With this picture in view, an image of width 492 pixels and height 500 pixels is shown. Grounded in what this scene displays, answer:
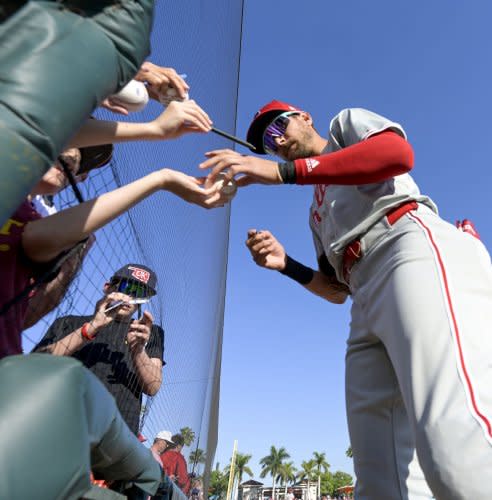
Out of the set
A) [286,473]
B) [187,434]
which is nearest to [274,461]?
[286,473]

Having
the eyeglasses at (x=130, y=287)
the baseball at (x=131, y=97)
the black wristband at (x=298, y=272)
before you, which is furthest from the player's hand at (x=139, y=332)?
the baseball at (x=131, y=97)

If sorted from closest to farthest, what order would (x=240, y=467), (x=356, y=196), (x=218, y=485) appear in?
(x=356, y=196)
(x=218, y=485)
(x=240, y=467)

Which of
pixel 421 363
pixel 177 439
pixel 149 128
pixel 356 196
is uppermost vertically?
pixel 356 196

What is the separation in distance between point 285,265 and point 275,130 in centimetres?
65

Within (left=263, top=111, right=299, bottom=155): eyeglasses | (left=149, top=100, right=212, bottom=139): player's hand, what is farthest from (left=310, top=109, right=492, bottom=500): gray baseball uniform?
(left=149, top=100, right=212, bottom=139): player's hand

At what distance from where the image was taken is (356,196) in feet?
5.23

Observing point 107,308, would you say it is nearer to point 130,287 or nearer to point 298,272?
point 130,287

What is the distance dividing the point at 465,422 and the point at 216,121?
112 inches

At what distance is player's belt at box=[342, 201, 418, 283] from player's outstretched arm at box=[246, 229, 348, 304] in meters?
0.51

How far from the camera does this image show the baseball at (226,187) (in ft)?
4.61

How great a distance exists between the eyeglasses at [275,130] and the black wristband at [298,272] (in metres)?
0.56

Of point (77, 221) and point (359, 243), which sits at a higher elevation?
point (359, 243)

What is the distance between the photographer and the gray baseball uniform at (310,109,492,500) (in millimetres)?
922

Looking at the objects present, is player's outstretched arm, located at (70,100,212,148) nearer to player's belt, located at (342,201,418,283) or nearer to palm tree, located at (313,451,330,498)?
player's belt, located at (342,201,418,283)
